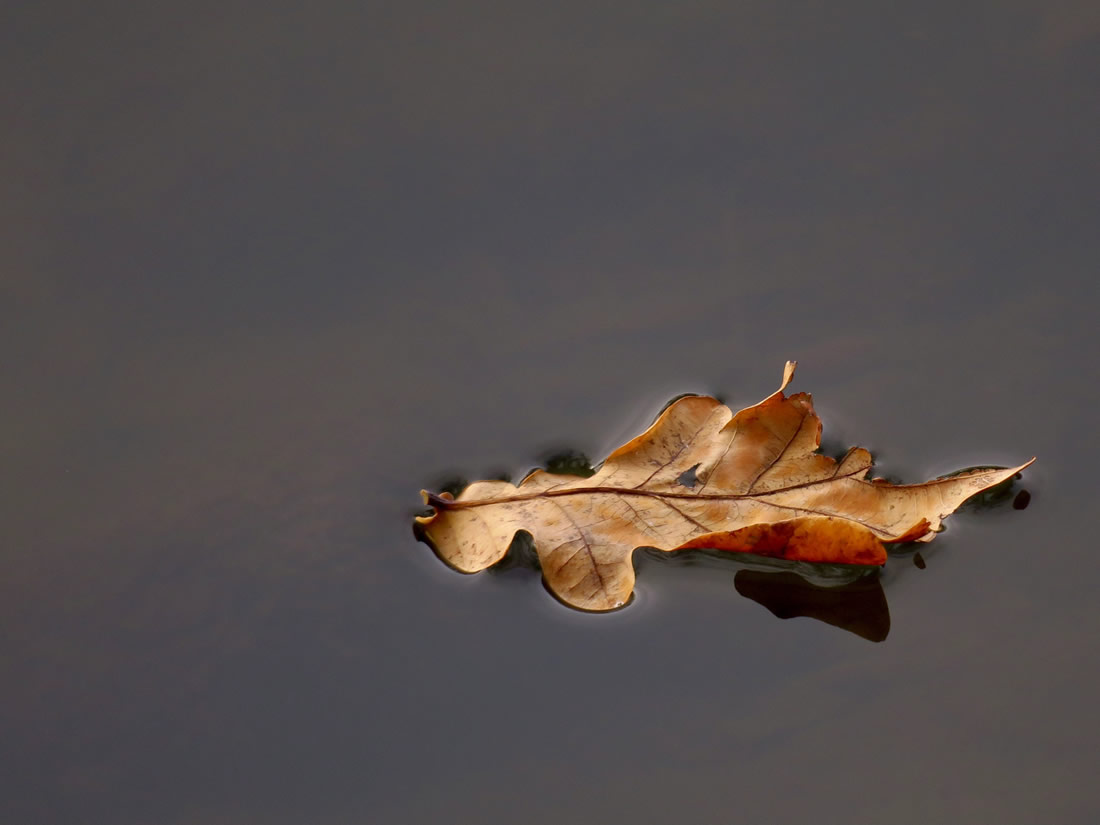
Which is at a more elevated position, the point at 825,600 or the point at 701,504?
the point at 701,504

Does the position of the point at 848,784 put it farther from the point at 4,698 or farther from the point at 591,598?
the point at 4,698

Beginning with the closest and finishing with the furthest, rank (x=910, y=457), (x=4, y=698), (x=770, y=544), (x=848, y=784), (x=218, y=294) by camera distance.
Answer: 1. (x=848, y=784)
2. (x=4, y=698)
3. (x=770, y=544)
4. (x=910, y=457)
5. (x=218, y=294)

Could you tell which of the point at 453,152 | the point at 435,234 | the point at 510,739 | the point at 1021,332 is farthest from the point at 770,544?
the point at 453,152

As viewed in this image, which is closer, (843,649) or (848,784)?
(848,784)

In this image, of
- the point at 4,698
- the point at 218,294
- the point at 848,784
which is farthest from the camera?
the point at 218,294

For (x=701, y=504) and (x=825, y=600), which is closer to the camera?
(x=825, y=600)
